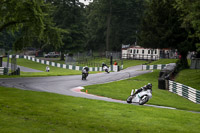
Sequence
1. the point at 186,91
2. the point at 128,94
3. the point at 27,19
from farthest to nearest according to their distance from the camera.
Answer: the point at 27,19 → the point at 186,91 → the point at 128,94

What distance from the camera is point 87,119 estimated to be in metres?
11.9

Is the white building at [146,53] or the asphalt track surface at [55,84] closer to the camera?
the asphalt track surface at [55,84]

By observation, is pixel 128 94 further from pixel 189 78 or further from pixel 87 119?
pixel 87 119

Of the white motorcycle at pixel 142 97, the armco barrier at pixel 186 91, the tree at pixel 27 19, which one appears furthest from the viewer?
the tree at pixel 27 19

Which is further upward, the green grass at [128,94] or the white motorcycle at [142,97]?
the white motorcycle at [142,97]

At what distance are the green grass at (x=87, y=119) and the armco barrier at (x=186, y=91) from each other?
367 inches

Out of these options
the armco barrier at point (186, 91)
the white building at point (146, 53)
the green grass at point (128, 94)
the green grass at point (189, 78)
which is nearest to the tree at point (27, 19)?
the green grass at point (128, 94)

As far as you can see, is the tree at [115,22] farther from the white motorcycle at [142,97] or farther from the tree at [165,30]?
the white motorcycle at [142,97]

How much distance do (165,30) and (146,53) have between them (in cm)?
3353

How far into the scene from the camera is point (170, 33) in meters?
39.1

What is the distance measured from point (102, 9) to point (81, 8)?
10179mm

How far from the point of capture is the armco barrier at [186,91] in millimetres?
23875

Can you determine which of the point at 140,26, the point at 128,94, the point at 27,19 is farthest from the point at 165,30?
the point at 128,94

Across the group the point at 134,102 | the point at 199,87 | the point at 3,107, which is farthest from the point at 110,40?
the point at 3,107
